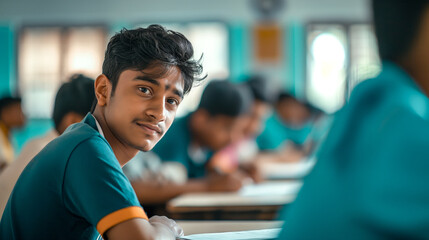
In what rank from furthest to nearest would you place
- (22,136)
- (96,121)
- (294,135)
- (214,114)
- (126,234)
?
(22,136), (294,135), (214,114), (96,121), (126,234)

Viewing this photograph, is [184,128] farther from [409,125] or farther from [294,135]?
[294,135]

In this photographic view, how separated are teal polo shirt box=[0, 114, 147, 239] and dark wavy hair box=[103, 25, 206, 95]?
4.9 inches

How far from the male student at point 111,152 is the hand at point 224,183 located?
134 cm

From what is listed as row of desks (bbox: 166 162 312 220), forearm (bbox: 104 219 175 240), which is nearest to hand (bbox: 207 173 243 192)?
row of desks (bbox: 166 162 312 220)

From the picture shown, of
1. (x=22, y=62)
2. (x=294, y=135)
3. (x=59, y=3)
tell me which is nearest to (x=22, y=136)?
(x=22, y=62)

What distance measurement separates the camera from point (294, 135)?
5285 millimetres

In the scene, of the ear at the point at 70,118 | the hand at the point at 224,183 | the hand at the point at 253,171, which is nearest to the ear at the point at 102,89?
the ear at the point at 70,118

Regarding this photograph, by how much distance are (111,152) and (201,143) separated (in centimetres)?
186

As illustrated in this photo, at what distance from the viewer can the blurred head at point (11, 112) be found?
457 centimetres

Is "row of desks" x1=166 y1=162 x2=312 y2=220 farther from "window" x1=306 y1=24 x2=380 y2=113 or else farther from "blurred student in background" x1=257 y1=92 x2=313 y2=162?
"window" x1=306 y1=24 x2=380 y2=113

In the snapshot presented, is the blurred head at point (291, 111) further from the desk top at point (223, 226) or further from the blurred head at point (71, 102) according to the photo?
the blurred head at point (71, 102)

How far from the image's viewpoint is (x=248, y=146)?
382 centimetres

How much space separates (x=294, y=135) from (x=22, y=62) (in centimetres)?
390

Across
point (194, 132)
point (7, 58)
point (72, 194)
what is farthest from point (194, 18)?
point (72, 194)
